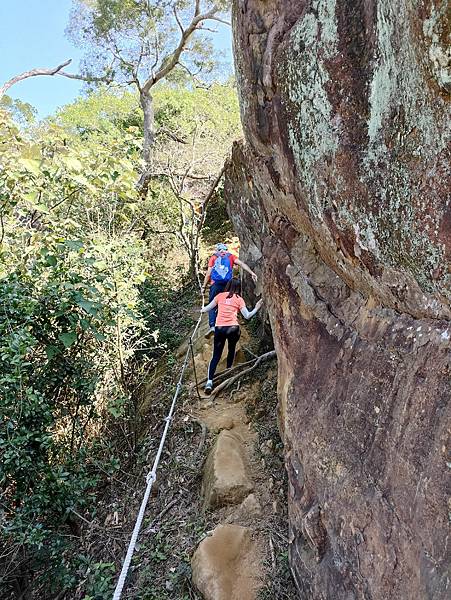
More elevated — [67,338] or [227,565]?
[67,338]

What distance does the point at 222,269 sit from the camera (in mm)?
6977

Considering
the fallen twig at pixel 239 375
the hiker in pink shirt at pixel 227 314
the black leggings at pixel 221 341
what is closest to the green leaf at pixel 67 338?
the hiker in pink shirt at pixel 227 314

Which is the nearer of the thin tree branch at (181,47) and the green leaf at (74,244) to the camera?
the green leaf at (74,244)

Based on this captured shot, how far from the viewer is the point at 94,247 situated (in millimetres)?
5664

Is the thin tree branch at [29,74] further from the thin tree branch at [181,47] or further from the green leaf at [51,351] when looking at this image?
the thin tree branch at [181,47]

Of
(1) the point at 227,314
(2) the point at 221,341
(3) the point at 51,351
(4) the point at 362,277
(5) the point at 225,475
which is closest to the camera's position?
(4) the point at 362,277

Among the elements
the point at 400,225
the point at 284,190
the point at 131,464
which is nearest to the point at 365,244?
the point at 400,225

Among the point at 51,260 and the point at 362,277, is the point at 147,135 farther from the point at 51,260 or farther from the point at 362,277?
Result: the point at 362,277

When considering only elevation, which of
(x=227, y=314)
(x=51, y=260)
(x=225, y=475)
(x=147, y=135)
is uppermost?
(x=147, y=135)

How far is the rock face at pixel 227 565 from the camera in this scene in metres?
3.62

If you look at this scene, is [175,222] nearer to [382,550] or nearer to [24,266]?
[24,266]

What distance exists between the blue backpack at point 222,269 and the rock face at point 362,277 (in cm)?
321

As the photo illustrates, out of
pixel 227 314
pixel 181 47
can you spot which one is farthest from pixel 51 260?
pixel 181 47

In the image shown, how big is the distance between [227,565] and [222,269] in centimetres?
410
